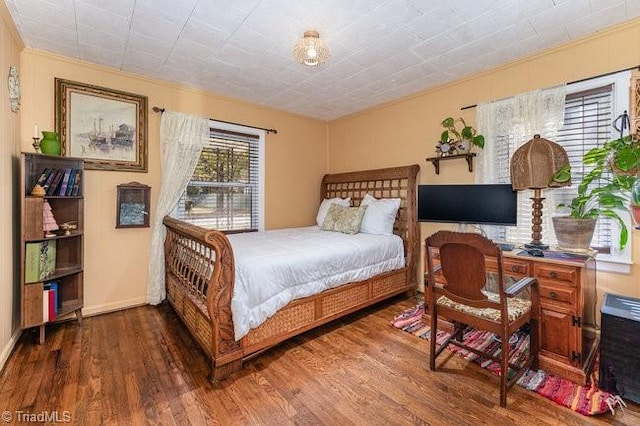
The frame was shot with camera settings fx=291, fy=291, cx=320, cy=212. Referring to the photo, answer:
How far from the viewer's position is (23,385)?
1825 mm

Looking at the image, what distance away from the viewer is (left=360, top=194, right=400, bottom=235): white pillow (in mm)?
3479

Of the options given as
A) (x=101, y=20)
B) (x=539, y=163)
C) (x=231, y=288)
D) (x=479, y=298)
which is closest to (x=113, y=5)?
(x=101, y=20)

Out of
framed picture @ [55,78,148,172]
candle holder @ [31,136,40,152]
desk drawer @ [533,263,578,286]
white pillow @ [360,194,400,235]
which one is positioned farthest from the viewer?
white pillow @ [360,194,400,235]

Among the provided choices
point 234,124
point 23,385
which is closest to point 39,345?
point 23,385

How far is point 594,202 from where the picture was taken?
2295mm

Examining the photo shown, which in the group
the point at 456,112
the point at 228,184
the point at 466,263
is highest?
the point at 456,112

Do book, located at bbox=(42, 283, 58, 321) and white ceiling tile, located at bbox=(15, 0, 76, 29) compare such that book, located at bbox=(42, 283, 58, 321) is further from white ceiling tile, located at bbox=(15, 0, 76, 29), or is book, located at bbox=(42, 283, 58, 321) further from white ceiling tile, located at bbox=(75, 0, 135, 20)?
white ceiling tile, located at bbox=(75, 0, 135, 20)

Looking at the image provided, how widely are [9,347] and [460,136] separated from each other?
442cm

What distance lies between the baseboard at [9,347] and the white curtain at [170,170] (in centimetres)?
101

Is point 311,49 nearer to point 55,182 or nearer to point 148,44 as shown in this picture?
point 148,44

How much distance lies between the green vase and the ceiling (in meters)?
0.81

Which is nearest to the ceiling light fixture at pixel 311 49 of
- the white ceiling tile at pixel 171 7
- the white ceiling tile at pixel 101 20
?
the white ceiling tile at pixel 171 7

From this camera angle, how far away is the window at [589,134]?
230 cm

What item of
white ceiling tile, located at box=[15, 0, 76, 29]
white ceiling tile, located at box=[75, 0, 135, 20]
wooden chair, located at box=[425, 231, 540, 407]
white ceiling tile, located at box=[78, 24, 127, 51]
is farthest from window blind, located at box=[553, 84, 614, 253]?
white ceiling tile, located at box=[15, 0, 76, 29]
